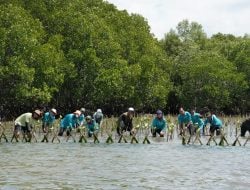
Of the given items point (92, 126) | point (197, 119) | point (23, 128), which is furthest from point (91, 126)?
point (197, 119)

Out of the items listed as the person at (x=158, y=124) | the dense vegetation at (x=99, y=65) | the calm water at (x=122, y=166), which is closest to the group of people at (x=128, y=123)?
the person at (x=158, y=124)

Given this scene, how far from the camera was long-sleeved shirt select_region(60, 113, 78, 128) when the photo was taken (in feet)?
105

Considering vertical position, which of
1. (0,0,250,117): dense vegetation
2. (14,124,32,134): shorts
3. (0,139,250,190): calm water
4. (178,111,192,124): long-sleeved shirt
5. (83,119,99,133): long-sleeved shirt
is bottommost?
(0,139,250,190): calm water

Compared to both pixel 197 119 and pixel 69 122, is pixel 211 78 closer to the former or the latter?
pixel 197 119

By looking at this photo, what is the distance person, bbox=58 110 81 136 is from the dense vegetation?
1609cm

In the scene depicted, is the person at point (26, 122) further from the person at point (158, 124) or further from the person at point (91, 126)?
the person at point (158, 124)

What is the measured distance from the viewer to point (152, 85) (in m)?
69.2

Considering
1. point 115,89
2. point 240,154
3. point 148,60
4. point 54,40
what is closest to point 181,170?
point 240,154

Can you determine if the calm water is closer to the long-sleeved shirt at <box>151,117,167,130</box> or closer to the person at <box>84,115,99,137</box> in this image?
the long-sleeved shirt at <box>151,117,167,130</box>

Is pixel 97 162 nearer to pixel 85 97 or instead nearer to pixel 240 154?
pixel 240 154

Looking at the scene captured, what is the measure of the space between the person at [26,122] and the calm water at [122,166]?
1075mm

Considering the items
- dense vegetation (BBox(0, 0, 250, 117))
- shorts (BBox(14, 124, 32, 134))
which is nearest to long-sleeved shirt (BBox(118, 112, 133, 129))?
shorts (BBox(14, 124, 32, 134))

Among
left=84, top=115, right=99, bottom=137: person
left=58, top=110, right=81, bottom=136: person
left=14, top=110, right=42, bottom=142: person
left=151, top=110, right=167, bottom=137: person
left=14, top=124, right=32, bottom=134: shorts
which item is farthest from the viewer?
left=84, top=115, right=99, bottom=137: person

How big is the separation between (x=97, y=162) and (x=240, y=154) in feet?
22.9
